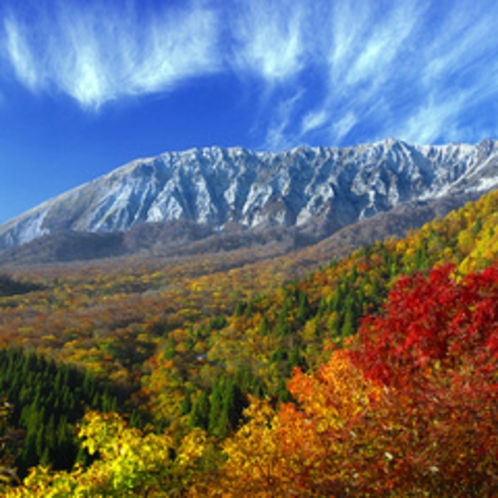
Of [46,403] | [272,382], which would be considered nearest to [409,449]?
[46,403]

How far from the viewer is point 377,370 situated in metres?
14.2

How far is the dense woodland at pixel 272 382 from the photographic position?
7844mm

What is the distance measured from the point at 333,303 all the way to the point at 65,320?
8070 centimetres

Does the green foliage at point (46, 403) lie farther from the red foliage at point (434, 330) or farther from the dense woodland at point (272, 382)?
the red foliage at point (434, 330)

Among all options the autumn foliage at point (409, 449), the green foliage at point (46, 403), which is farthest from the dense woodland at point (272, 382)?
the green foliage at point (46, 403)

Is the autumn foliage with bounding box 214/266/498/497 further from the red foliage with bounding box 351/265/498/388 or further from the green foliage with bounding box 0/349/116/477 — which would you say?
the green foliage with bounding box 0/349/116/477

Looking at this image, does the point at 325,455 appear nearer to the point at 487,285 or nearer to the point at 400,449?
the point at 400,449

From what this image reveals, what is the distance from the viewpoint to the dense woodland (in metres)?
7.84

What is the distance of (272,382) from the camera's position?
231 feet

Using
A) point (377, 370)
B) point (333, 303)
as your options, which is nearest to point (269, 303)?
point (333, 303)

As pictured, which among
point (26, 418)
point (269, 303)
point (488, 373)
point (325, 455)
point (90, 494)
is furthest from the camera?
point (269, 303)

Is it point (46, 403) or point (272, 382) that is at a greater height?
point (272, 382)

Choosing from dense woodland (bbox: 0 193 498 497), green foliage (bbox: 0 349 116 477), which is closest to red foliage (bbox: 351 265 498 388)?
dense woodland (bbox: 0 193 498 497)

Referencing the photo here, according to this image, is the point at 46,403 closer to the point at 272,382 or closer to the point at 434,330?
the point at 272,382
